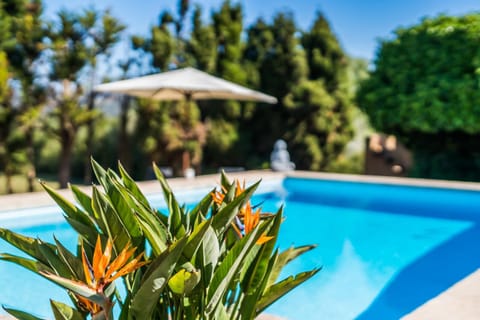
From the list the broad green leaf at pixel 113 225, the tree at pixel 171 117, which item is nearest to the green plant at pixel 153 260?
the broad green leaf at pixel 113 225

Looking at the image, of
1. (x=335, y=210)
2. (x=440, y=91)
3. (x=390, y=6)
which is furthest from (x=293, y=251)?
(x=390, y=6)

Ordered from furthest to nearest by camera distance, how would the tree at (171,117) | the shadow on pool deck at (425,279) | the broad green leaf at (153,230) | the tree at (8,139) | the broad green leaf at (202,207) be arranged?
the tree at (171,117) < the tree at (8,139) < the shadow on pool deck at (425,279) < the broad green leaf at (202,207) < the broad green leaf at (153,230)

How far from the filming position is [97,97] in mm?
14422

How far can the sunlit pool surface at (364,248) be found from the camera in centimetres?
442

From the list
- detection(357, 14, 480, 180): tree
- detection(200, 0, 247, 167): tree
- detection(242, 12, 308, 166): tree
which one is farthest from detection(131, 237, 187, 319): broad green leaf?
detection(242, 12, 308, 166): tree

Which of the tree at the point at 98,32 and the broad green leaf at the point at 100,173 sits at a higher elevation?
the tree at the point at 98,32

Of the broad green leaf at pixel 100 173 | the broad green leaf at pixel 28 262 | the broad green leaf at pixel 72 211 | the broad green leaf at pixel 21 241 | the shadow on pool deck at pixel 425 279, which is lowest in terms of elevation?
the shadow on pool deck at pixel 425 279

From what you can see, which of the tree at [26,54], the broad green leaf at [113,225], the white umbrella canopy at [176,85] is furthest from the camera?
the tree at [26,54]

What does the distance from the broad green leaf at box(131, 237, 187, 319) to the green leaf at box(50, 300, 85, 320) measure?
338 mm

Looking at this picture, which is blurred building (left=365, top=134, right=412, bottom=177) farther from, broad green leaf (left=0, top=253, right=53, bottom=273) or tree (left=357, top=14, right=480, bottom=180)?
broad green leaf (left=0, top=253, right=53, bottom=273)

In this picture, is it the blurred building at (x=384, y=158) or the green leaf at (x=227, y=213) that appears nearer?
the green leaf at (x=227, y=213)

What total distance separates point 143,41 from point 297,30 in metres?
6.23

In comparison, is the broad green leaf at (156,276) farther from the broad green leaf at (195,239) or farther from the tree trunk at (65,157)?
the tree trunk at (65,157)

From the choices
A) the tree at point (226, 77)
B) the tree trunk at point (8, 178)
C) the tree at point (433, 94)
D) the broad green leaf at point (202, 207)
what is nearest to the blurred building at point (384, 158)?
the tree at point (433, 94)
